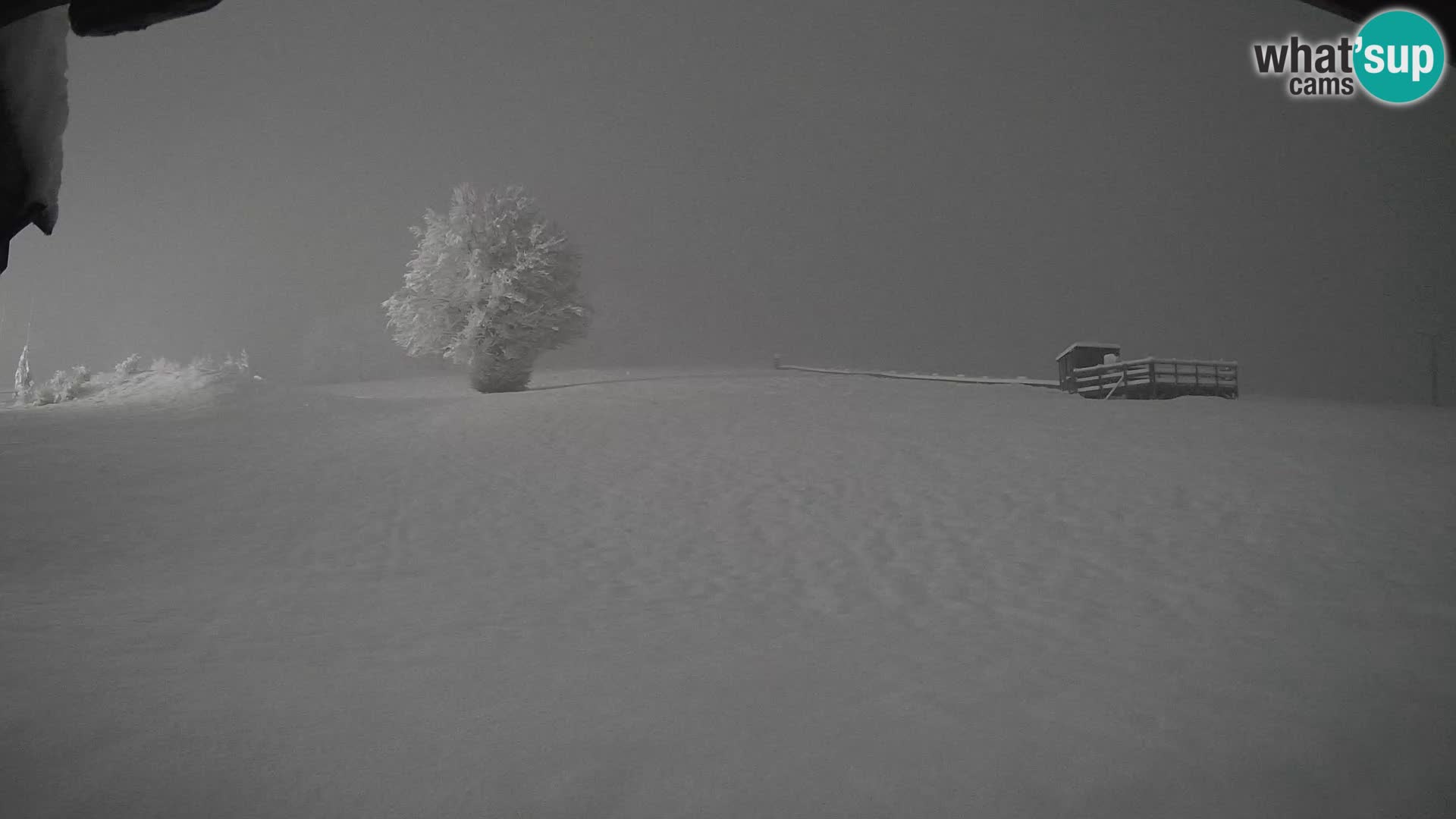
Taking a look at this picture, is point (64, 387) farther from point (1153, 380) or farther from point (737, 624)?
point (1153, 380)

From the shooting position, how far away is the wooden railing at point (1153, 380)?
2097 centimetres

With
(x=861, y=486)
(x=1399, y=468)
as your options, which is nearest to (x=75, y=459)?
(x=861, y=486)

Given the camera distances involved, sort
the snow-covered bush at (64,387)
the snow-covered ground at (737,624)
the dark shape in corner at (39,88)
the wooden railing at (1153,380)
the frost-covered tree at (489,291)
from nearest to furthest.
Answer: the dark shape in corner at (39,88), the snow-covered ground at (737,624), the wooden railing at (1153,380), the snow-covered bush at (64,387), the frost-covered tree at (489,291)

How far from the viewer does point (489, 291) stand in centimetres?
2603

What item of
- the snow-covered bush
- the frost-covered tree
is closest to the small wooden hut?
the frost-covered tree

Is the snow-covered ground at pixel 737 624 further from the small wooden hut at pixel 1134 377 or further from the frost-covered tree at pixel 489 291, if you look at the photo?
the frost-covered tree at pixel 489 291

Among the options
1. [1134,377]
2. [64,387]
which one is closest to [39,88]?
[1134,377]

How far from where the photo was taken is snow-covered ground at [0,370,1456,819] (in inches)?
163

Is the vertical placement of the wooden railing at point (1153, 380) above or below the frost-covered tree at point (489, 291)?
below

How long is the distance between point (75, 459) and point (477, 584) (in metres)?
12.1

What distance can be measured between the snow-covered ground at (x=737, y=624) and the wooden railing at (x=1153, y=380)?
12.5ft

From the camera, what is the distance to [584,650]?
6.56 meters

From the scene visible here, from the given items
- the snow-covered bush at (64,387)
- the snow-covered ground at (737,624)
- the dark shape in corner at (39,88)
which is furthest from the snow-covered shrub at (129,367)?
the dark shape in corner at (39,88)

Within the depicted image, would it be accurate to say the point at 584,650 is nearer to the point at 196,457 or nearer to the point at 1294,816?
the point at 1294,816
